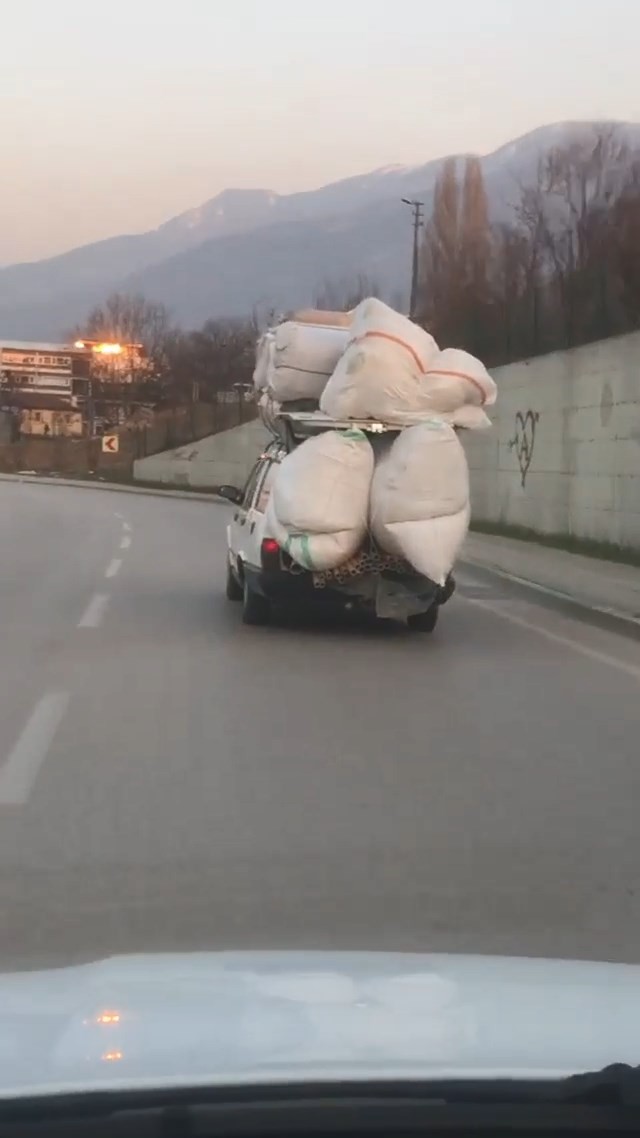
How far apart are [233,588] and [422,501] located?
4390mm

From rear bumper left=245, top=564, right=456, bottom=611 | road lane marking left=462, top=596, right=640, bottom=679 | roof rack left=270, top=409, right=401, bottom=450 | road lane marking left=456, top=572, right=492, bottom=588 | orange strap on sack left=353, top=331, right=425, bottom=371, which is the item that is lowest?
road lane marking left=456, top=572, right=492, bottom=588

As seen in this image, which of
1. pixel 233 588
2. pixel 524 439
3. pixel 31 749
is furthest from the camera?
pixel 524 439

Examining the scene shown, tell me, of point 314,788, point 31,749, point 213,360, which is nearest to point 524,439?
point 31,749

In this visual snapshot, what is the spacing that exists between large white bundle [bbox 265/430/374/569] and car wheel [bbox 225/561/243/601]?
3489 millimetres

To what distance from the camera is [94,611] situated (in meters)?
16.2

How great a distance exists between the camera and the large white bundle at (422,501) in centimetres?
1289

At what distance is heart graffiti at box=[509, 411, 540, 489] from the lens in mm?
29250

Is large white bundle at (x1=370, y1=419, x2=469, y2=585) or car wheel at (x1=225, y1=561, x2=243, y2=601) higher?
large white bundle at (x1=370, y1=419, x2=469, y2=585)

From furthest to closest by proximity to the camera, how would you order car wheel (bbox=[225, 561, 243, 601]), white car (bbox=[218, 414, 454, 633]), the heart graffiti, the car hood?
the heart graffiti < car wheel (bbox=[225, 561, 243, 601]) < white car (bbox=[218, 414, 454, 633]) < the car hood

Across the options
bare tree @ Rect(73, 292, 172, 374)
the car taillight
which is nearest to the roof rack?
the car taillight

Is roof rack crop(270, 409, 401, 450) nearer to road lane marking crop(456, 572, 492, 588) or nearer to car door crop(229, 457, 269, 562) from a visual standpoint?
car door crop(229, 457, 269, 562)

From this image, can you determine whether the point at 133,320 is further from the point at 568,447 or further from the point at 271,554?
the point at 271,554

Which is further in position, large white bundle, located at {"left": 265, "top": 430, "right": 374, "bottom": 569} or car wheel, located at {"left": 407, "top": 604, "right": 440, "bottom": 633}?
car wheel, located at {"left": 407, "top": 604, "right": 440, "bottom": 633}

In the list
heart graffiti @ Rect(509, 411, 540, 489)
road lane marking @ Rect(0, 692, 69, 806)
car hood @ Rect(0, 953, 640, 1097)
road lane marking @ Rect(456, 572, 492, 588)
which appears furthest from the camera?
heart graffiti @ Rect(509, 411, 540, 489)
